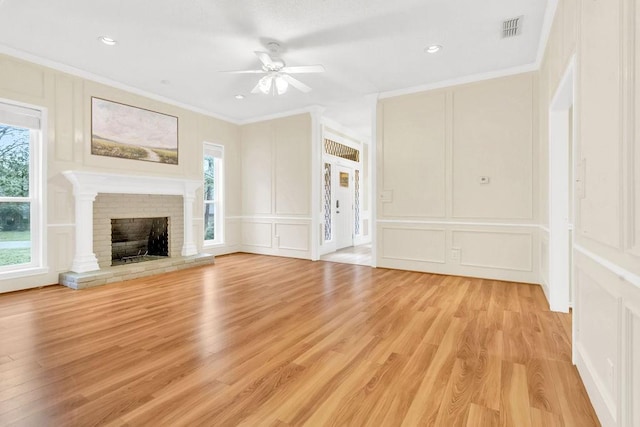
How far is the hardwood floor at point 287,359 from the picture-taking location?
1.66 m

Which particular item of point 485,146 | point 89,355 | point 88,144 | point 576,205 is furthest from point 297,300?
point 88,144

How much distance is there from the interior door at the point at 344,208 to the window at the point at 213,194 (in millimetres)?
A: 2650

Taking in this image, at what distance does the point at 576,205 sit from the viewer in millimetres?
2121

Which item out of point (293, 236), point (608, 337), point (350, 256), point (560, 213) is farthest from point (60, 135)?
point (560, 213)

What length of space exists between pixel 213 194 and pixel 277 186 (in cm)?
→ 141

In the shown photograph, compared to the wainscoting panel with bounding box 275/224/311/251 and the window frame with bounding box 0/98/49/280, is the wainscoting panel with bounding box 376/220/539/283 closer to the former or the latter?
the wainscoting panel with bounding box 275/224/311/251

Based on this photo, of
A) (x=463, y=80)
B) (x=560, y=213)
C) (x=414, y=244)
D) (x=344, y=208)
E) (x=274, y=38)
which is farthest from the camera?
(x=344, y=208)

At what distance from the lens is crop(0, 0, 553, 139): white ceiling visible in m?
3.13

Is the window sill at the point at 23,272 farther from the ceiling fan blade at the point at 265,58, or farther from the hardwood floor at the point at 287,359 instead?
the ceiling fan blade at the point at 265,58

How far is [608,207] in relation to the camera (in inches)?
59.9

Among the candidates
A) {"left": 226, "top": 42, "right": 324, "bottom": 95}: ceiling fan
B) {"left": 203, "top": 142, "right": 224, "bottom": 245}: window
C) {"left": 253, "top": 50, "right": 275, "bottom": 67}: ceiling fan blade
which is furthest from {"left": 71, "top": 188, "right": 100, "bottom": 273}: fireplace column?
{"left": 253, "top": 50, "right": 275, "bottom": 67}: ceiling fan blade

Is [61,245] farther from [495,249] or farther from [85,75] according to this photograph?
[495,249]

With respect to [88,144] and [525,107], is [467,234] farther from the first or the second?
[88,144]

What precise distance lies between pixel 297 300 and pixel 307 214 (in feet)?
9.73
